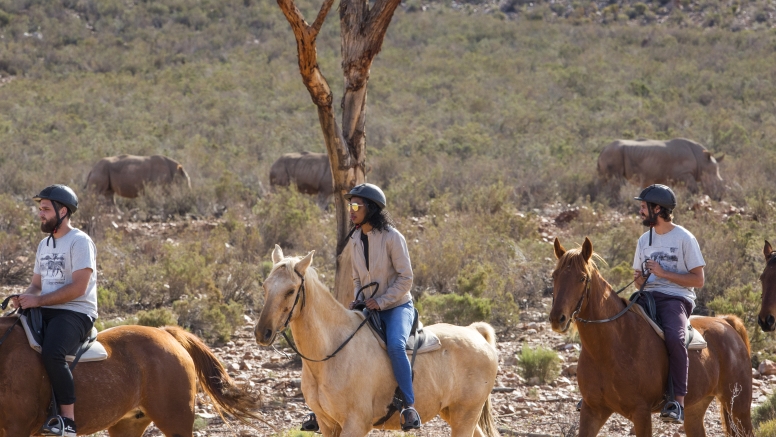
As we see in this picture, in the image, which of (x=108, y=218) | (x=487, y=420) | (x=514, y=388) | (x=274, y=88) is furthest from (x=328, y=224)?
(x=274, y=88)

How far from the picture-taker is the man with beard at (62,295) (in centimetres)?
608

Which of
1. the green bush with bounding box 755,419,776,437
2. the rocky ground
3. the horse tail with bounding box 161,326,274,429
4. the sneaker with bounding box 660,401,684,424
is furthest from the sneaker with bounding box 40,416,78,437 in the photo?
the green bush with bounding box 755,419,776,437

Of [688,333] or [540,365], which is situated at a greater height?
[688,333]

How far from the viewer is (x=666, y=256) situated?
6961 millimetres

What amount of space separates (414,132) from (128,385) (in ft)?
83.2

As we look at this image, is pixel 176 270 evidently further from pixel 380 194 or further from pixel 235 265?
pixel 380 194

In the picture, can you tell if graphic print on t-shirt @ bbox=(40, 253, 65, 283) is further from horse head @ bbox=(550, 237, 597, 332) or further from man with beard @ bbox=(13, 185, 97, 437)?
horse head @ bbox=(550, 237, 597, 332)

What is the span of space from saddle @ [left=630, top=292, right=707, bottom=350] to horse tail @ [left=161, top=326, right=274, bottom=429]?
3199 millimetres

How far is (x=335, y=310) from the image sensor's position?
20.4 ft

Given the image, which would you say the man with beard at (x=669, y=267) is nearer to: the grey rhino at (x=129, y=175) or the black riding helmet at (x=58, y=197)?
the black riding helmet at (x=58, y=197)

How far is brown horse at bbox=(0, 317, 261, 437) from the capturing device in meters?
6.09

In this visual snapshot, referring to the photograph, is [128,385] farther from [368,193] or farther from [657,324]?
[657,324]

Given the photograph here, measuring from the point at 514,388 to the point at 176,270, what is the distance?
6.15 m

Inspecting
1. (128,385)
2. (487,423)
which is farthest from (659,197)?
(128,385)
